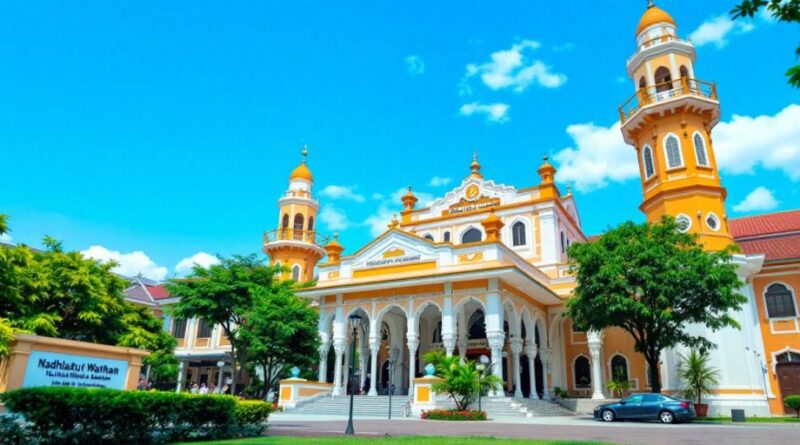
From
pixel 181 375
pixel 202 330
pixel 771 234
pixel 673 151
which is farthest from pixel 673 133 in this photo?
pixel 181 375

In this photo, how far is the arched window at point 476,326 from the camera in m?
29.2

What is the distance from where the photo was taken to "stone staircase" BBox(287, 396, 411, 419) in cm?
2155

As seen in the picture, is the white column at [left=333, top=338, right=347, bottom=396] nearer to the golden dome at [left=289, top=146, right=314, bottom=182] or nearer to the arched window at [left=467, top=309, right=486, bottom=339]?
the arched window at [left=467, top=309, right=486, bottom=339]

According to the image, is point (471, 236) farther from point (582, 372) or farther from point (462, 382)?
point (462, 382)

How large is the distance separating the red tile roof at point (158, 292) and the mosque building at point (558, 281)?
18.9 metres

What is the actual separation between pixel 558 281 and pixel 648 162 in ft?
25.3

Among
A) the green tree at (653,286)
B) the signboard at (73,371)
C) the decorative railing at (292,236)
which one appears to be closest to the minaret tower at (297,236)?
the decorative railing at (292,236)

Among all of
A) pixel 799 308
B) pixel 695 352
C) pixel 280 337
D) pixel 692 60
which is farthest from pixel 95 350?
pixel 692 60

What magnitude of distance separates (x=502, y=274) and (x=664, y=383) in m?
9.17

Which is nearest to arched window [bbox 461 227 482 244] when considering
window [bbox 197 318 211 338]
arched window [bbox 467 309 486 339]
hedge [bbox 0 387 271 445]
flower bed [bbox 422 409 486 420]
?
arched window [bbox 467 309 486 339]

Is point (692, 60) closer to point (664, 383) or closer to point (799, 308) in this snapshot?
point (799, 308)

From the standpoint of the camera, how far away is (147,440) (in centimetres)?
950

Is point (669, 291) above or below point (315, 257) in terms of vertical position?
below

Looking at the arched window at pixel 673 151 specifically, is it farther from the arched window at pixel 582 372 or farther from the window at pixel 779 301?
the arched window at pixel 582 372
